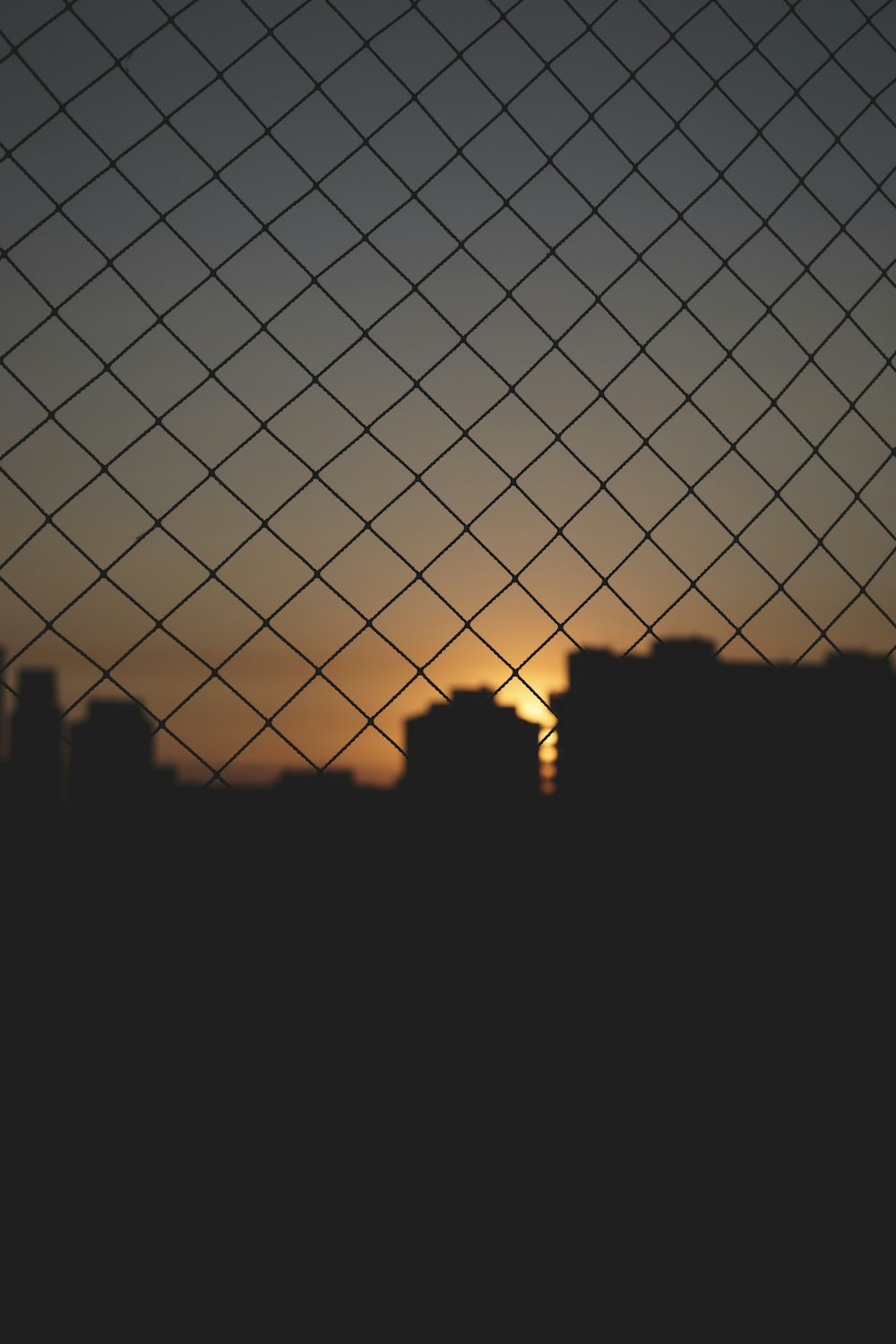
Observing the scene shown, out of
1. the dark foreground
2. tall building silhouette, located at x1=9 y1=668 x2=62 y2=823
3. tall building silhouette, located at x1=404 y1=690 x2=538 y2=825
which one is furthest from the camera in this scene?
tall building silhouette, located at x1=9 y1=668 x2=62 y2=823

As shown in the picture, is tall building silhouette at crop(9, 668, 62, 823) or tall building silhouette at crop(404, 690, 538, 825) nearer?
tall building silhouette at crop(404, 690, 538, 825)

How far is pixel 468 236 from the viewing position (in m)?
1.93

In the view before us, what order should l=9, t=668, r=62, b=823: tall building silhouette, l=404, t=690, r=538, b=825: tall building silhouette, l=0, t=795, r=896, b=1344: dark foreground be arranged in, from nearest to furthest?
l=404, t=690, r=538, b=825: tall building silhouette
l=0, t=795, r=896, b=1344: dark foreground
l=9, t=668, r=62, b=823: tall building silhouette

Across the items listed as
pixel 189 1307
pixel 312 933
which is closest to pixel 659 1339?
pixel 189 1307

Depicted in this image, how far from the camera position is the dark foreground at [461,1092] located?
7336 millimetres

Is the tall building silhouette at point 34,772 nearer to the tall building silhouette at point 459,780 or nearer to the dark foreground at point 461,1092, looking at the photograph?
the dark foreground at point 461,1092

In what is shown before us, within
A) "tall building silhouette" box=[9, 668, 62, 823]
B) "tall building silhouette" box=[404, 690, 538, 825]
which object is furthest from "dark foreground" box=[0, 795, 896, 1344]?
"tall building silhouette" box=[9, 668, 62, 823]

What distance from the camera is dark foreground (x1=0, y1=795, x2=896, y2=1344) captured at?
7.34 m

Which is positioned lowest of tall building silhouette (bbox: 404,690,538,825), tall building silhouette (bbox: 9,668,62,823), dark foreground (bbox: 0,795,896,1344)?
dark foreground (bbox: 0,795,896,1344)

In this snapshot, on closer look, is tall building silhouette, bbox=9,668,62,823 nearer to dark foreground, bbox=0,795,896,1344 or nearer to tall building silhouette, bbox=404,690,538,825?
dark foreground, bbox=0,795,896,1344

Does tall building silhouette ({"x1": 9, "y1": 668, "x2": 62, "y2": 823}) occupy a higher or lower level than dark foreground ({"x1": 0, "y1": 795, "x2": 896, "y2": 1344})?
higher

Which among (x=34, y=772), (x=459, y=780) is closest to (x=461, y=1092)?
(x=459, y=780)

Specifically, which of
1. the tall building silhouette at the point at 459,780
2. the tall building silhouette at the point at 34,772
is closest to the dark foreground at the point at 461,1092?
the tall building silhouette at the point at 459,780

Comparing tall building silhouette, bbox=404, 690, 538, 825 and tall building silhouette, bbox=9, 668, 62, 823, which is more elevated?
tall building silhouette, bbox=9, 668, 62, 823
